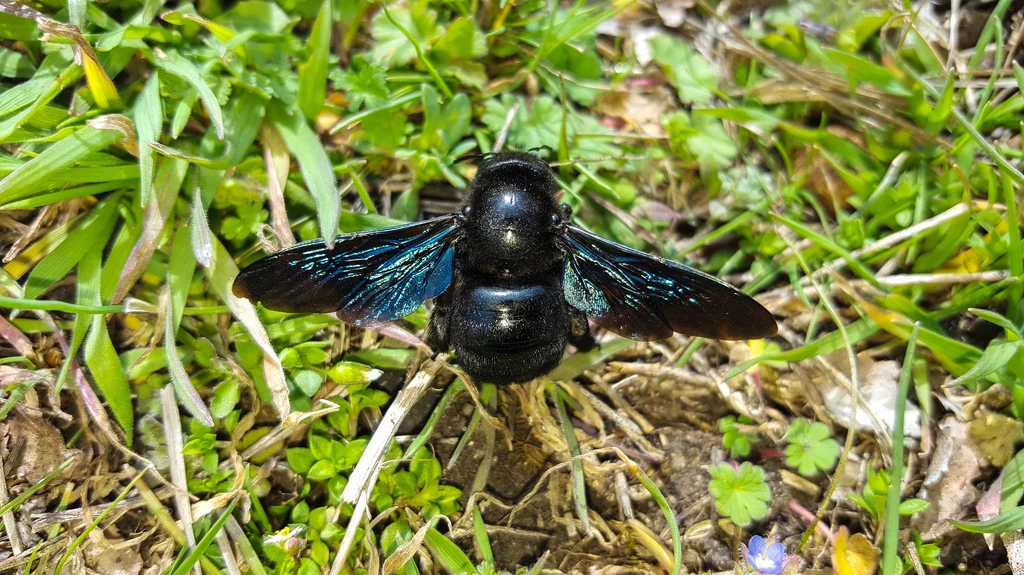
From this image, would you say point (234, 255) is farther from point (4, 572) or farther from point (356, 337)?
point (4, 572)

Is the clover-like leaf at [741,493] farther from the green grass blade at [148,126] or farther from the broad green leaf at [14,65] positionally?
the broad green leaf at [14,65]

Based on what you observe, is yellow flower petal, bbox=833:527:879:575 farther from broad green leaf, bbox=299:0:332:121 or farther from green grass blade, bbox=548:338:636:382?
broad green leaf, bbox=299:0:332:121

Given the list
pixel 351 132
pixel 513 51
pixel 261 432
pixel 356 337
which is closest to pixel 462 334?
pixel 356 337

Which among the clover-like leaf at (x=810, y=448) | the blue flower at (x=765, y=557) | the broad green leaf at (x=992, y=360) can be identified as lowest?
the blue flower at (x=765, y=557)

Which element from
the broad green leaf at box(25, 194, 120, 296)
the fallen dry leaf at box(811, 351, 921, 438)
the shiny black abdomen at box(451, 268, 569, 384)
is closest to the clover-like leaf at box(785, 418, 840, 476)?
the fallen dry leaf at box(811, 351, 921, 438)

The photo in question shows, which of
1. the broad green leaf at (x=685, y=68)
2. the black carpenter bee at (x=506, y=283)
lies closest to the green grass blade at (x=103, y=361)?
the black carpenter bee at (x=506, y=283)

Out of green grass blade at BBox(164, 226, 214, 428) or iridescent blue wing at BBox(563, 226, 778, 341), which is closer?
iridescent blue wing at BBox(563, 226, 778, 341)
